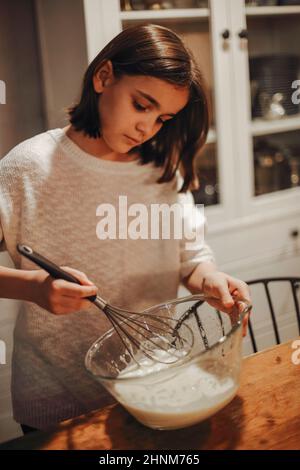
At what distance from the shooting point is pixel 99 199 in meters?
0.94

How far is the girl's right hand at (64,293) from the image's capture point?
2.28 feet

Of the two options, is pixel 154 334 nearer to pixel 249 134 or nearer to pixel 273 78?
pixel 249 134

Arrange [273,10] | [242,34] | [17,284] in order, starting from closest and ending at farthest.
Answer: [17,284] → [242,34] → [273,10]

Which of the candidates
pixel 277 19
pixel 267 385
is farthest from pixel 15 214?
pixel 277 19

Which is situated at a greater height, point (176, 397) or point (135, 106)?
point (135, 106)

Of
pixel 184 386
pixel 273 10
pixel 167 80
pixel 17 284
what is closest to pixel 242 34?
pixel 273 10

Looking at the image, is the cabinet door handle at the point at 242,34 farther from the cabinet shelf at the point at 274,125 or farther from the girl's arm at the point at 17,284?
the girl's arm at the point at 17,284

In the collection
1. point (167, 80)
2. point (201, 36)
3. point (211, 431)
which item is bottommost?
point (211, 431)

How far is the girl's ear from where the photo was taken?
86 cm

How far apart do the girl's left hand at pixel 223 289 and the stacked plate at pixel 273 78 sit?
3.18 ft

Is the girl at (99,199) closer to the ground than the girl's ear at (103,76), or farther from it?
closer to the ground

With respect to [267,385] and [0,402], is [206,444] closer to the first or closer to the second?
[267,385]

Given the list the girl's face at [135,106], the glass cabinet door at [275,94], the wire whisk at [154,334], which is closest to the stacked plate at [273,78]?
the glass cabinet door at [275,94]

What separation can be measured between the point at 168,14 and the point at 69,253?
84 centimetres
